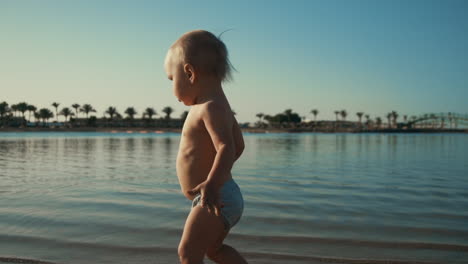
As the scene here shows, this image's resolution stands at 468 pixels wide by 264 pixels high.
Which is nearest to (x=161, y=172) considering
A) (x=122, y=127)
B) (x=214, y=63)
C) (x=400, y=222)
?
(x=400, y=222)

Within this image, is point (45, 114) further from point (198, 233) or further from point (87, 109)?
point (198, 233)

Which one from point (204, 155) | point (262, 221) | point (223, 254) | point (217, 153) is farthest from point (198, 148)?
point (262, 221)

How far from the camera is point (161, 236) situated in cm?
441

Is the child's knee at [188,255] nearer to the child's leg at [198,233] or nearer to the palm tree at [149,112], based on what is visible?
the child's leg at [198,233]

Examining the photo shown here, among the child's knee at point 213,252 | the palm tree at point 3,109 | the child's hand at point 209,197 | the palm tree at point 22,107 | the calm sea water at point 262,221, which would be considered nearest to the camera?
the child's hand at point 209,197

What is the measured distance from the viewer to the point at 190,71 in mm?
2090

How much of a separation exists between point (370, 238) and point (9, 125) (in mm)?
178952

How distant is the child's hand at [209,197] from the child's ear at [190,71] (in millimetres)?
609

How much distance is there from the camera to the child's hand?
1848 millimetres

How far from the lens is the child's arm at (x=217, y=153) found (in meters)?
1.85

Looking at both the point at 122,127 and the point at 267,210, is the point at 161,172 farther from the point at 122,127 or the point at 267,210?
the point at 122,127

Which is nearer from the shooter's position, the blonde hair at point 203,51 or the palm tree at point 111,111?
the blonde hair at point 203,51

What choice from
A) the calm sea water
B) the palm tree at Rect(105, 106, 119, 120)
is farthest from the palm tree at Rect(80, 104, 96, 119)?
the calm sea water

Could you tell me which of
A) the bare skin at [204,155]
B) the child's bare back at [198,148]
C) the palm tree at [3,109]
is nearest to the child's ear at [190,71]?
the bare skin at [204,155]
